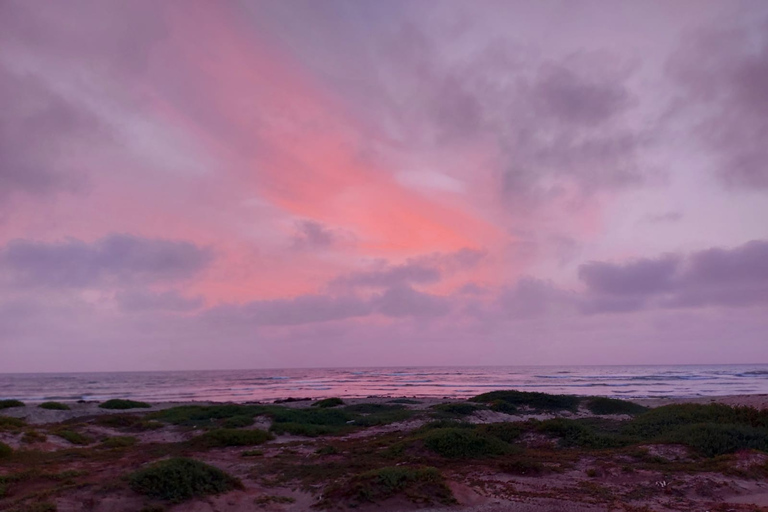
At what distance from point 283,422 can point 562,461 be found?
13913 mm

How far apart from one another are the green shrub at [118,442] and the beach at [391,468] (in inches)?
2.7

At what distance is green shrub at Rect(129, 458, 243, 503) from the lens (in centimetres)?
952

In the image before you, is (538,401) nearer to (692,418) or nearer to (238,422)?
(692,418)

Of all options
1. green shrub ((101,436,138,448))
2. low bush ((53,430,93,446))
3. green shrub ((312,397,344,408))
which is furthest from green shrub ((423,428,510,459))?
green shrub ((312,397,344,408))

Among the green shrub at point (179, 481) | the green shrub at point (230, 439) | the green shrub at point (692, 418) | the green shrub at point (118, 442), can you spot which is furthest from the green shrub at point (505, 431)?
the green shrub at point (118, 442)

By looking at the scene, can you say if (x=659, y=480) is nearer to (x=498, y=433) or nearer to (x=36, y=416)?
(x=498, y=433)

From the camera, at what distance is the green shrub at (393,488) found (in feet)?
31.0

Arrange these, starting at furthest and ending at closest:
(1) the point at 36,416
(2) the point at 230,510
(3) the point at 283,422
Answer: (1) the point at 36,416 → (3) the point at 283,422 → (2) the point at 230,510

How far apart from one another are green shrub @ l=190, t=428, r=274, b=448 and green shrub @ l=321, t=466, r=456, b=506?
28.7ft

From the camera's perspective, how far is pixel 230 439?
1773 centimetres

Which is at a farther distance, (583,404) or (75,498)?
(583,404)

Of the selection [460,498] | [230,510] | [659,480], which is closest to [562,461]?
[659,480]

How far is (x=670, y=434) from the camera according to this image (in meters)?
15.4

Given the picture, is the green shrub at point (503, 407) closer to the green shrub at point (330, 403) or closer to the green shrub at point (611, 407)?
the green shrub at point (611, 407)
